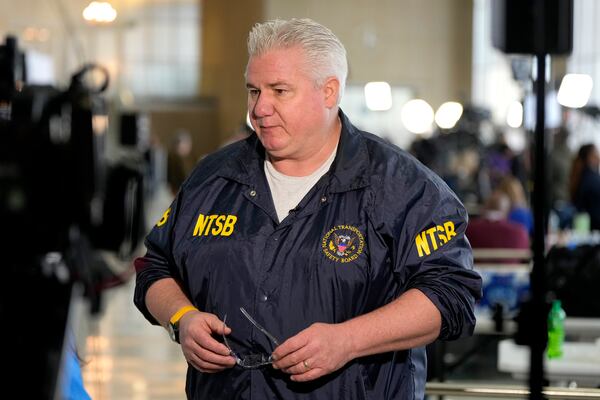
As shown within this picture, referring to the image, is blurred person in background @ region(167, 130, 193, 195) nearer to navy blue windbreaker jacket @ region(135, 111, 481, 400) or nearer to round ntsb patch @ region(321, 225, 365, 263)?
navy blue windbreaker jacket @ region(135, 111, 481, 400)

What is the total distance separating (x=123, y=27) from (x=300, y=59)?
28.7 meters

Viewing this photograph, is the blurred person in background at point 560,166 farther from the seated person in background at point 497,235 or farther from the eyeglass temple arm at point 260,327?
the eyeglass temple arm at point 260,327

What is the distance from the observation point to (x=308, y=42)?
2402 millimetres

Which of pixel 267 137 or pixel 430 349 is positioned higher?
pixel 267 137

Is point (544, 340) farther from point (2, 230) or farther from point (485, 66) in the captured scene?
point (485, 66)

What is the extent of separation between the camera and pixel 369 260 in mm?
2375

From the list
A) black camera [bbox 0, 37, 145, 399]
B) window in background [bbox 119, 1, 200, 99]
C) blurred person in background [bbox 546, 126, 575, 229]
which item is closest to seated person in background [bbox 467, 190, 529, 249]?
black camera [bbox 0, 37, 145, 399]

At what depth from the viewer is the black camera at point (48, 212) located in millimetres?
1313

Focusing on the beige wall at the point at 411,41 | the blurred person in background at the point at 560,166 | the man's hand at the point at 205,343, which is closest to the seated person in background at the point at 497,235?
the blurred person in background at the point at 560,166

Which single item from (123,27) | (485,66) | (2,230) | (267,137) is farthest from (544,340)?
(123,27)

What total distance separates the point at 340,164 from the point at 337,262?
219mm

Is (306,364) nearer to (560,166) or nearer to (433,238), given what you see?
(433,238)

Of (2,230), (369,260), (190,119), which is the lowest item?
(190,119)

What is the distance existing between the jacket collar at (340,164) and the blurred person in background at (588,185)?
8.34 metres
